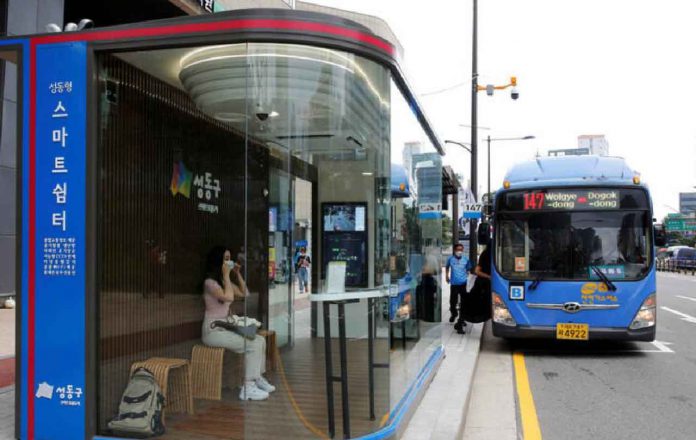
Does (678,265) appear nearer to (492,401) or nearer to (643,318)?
(643,318)

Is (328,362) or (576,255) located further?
(576,255)

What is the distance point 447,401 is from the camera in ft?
20.2

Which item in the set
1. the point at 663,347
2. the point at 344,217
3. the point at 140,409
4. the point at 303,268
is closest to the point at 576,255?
the point at 663,347

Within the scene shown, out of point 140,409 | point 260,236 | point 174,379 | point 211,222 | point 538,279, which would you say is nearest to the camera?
point 140,409

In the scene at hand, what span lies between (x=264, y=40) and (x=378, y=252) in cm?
175

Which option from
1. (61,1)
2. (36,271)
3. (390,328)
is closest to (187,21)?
(36,271)

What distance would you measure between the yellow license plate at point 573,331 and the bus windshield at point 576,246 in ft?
2.37

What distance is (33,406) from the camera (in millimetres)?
4512

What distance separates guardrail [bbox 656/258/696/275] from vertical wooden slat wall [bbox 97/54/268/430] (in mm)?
47392

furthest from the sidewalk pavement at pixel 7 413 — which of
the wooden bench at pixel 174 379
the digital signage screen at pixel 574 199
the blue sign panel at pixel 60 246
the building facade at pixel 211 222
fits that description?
the digital signage screen at pixel 574 199

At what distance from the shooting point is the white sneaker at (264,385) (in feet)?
18.2

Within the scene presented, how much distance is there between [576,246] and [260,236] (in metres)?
6.03

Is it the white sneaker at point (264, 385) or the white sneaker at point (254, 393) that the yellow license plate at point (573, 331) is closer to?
the white sneaker at point (264, 385)

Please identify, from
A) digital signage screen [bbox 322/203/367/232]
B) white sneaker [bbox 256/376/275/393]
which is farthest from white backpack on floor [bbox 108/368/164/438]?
digital signage screen [bbox 322/203/367/232]
